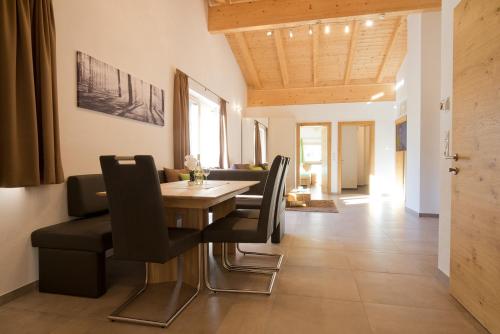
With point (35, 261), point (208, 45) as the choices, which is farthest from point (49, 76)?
point (208, 45)

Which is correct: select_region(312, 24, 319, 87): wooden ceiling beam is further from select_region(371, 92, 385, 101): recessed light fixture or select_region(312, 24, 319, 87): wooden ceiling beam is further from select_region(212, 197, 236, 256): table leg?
select_region(212, 197, 236, 256): table leg

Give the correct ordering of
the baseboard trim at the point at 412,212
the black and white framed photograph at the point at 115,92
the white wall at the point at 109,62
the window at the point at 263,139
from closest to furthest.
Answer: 1. the white wall at the point at 109,62
2. the black and white framed photograph at the point at 115,92
3. the baseboard trim at the point at 412,212
4. the window at the point at 263,139

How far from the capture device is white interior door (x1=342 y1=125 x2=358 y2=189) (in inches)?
351

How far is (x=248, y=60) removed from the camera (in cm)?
723

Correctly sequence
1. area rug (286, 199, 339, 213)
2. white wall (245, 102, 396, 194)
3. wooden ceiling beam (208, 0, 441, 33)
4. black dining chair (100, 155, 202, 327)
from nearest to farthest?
black dining chair (100, 155, 202, 327) < wooden ceiling beam (208, 0, 441, 33) < area rug (286, 199, 339, 213) < white wall (245, 102, 396, 194)

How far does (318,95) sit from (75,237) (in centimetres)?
728

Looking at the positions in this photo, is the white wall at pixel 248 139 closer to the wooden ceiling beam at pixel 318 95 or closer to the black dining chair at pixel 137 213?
the wooden ceiling beam at pixel 318 95

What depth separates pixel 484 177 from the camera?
1.64m

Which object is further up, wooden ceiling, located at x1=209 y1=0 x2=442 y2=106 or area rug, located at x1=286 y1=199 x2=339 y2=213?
wooden ceiling, located at x1=209 y1=0 x2=442 y2=106

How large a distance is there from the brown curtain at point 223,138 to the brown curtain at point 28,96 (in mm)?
4102

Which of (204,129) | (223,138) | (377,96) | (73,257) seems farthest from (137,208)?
(377,96)

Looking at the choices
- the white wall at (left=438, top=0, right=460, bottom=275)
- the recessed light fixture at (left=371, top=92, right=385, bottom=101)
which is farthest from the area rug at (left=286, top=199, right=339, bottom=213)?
the recessed light fixture at (left=371, top=92, right=385, bottom=101)

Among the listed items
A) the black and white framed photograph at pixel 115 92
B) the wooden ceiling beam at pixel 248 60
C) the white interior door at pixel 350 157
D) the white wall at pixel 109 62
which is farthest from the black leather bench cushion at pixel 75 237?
the white interior door at pixel 350 157

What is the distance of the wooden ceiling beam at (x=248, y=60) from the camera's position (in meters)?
6.57
